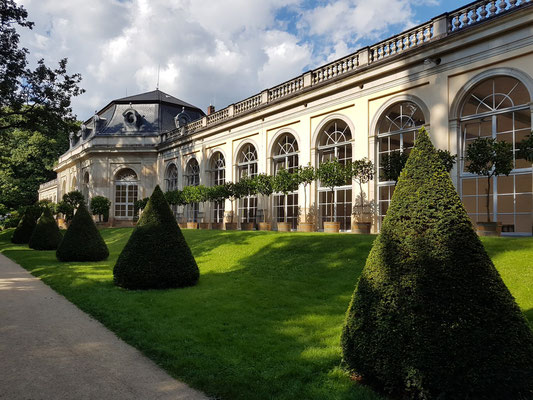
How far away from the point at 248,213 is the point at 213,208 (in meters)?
3.96

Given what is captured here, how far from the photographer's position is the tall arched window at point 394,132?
639 inches

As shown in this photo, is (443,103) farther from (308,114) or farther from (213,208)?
(213,208)

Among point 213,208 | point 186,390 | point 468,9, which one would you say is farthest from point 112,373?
point 213,208

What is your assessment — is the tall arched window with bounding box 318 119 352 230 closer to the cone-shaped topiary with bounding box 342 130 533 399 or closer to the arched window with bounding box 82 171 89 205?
the cone-shaped topiary with bounding box 342 130 533 399

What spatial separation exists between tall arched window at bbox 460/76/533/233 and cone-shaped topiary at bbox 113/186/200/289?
405 inches

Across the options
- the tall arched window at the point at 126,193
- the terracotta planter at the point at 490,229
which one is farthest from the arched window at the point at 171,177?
the terracotta planter at the point at 490,229

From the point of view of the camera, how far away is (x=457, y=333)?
3193mm

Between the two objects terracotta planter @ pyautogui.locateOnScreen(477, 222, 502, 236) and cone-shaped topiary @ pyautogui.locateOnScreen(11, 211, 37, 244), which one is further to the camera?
cone-shaped topiary @ pyautogui.locateOnScreen(11, 211, 37, 244)

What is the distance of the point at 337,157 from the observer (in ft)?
63.1

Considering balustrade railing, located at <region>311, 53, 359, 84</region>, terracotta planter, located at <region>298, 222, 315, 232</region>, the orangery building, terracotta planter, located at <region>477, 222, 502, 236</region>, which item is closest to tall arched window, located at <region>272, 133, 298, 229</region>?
the orangery building

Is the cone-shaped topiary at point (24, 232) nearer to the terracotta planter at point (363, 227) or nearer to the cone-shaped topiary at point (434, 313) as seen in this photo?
the terracotta planter at point (363, 227)

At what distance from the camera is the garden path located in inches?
149

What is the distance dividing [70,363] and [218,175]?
24.5 metres

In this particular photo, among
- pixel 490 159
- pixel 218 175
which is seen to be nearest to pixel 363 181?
pixel 490 159
